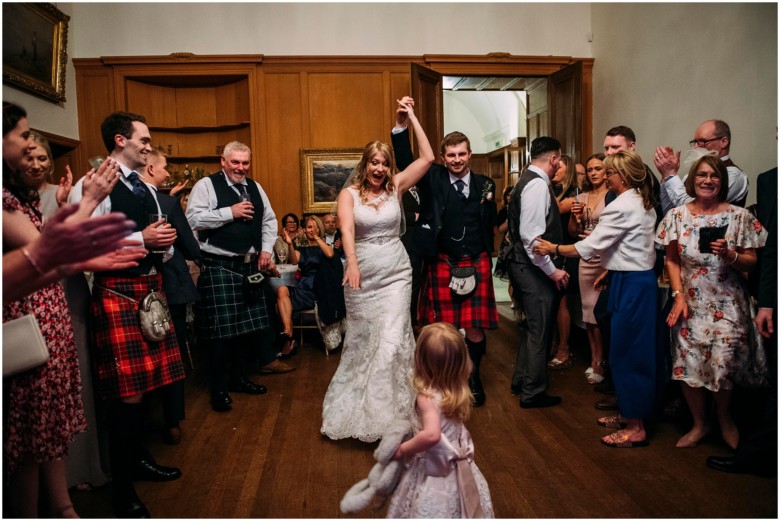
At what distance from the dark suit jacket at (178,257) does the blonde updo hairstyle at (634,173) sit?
7.33 ft

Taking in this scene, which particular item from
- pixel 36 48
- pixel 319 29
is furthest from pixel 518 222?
pixel 36 48

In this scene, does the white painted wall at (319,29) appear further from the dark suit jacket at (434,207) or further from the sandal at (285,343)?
the dark suit jacket at (434,207)

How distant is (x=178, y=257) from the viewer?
3.06 meters

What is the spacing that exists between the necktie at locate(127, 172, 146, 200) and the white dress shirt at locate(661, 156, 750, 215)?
2.78 m

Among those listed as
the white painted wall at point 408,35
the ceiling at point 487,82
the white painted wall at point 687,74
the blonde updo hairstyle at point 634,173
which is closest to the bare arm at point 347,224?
the blonde updo hairstyle at point 634,173

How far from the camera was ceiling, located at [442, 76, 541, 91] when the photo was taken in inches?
305

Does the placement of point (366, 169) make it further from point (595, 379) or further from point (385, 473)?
point (595, 379)

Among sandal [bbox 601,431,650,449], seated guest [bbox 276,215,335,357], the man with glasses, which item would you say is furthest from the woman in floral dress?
seated guest [bbox 276,215,335,357]

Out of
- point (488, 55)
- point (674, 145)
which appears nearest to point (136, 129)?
point (674, 145)

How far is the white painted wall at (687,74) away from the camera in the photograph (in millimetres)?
4227

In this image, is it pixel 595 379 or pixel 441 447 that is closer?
pixel 441 447

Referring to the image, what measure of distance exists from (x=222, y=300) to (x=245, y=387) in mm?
706

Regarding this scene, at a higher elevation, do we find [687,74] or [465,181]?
[687,74]

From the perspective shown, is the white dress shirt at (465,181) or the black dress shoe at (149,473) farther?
the white dress shirt at (465,181)
